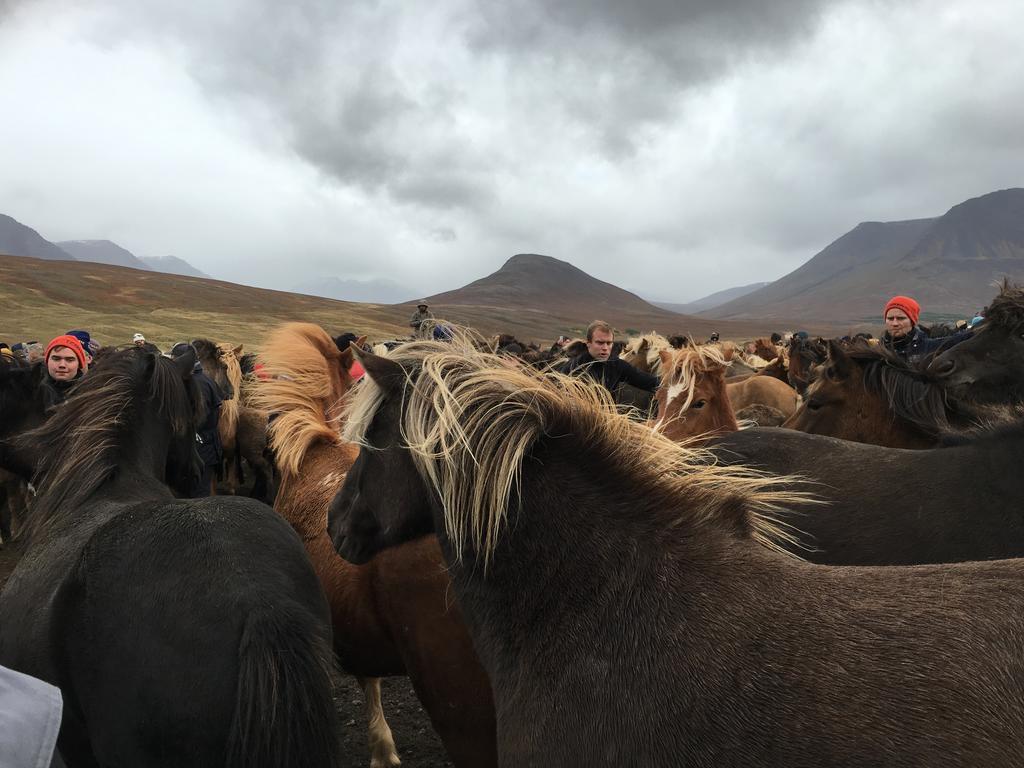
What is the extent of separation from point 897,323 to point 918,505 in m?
A: 3.93

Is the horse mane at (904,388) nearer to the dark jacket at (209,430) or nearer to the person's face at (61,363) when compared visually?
the dark jacket at (209,430)

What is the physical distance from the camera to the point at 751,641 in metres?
1.50

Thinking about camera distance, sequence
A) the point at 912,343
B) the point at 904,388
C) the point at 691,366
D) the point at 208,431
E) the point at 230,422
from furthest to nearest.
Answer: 1. the point at 230,422
2. the point at 208,431
3. the point at 912,343
4. the point at 691,366
5. the point at 904,388

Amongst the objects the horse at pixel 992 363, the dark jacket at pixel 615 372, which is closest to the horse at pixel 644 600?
the horse at pixel 992 363

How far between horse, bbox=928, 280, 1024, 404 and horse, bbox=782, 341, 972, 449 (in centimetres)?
14

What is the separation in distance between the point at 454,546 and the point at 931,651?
4.66 ft

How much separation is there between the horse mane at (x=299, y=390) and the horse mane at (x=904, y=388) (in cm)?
415

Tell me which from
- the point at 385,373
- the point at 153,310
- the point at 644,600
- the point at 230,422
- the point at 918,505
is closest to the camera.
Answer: the point at 644,600

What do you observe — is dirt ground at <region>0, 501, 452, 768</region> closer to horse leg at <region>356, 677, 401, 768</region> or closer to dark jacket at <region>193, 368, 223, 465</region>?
horse leg at <region>356, 677, 401, 768</region>

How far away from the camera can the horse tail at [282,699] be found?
218cm

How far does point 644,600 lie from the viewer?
1742 mm

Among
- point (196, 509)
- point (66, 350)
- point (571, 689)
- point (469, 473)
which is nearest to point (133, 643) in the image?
point (196, 509)

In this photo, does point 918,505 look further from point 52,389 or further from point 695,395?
point 52,389

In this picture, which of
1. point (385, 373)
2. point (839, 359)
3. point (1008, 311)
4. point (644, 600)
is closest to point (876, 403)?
point (839, 359)
